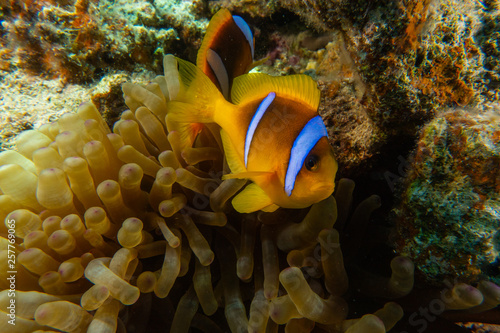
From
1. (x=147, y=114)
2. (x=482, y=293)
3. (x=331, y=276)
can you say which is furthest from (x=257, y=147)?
(x=482, y=293)

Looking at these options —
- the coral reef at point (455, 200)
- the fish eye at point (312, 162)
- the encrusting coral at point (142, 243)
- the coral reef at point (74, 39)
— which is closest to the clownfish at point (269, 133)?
the fish eye at point (312, 162)

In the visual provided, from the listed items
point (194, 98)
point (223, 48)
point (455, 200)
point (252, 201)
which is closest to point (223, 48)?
point (223, 48)

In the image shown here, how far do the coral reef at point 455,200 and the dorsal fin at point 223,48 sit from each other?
1.05 metres

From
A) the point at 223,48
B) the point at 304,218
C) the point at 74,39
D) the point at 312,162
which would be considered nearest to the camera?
the point at 312,162

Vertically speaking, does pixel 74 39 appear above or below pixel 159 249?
above

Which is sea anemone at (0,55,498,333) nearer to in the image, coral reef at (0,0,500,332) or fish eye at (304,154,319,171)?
coral reef at (0,0,500,332)

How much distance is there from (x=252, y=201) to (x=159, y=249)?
1.54 ft

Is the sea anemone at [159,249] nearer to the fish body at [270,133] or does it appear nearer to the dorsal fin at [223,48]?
the fish body at [270,133]

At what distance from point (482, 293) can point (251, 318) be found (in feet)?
2.68

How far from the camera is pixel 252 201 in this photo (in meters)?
1.10

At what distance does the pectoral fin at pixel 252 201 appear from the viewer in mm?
1085

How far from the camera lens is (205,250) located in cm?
119

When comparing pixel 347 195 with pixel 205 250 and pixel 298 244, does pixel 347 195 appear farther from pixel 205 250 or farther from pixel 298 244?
pixel 205 250

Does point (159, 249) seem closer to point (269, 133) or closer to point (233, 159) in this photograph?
point (233, 159)
